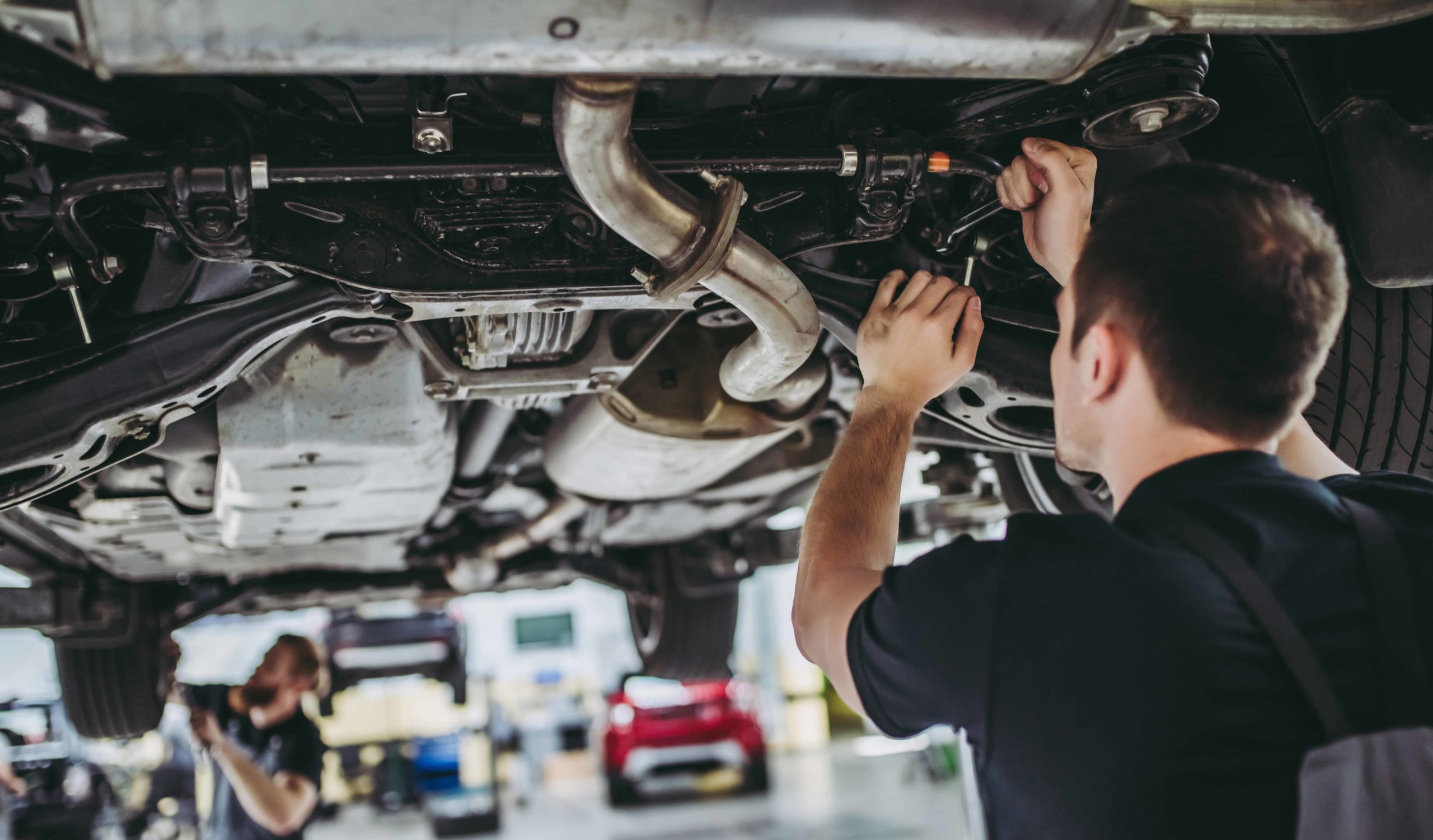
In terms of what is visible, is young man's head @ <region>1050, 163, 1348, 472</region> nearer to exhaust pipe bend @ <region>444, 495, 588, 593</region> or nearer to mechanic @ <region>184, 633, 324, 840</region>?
exhaust pipe bend @ <region>444, 495, 588, 593</region>

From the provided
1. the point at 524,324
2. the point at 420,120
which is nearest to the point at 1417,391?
the point at 524,324

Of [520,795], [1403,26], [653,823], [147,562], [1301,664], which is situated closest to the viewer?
[1301,664]

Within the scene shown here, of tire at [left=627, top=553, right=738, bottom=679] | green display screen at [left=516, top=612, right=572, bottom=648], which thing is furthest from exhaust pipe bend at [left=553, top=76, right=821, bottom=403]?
green display screen at [left=516, top=612, right=572, bottom=648]

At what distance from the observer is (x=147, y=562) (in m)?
3.54

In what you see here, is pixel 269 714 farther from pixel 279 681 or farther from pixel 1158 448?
pixel 1158 448

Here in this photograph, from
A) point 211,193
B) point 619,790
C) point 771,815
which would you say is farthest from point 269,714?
point 619,790

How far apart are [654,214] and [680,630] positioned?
335 cm

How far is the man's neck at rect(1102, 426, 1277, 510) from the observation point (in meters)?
1.08

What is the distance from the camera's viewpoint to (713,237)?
1.43 meters

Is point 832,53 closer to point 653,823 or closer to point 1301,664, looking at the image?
point 1301,664

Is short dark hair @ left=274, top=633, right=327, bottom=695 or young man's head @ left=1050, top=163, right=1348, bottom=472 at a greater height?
young man's head @ left=1050, top=163, right=1348, bottom=472

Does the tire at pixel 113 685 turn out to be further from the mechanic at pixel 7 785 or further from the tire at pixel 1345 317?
the tire at pixel 1345 317

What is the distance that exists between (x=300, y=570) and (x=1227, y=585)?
3.91 metres

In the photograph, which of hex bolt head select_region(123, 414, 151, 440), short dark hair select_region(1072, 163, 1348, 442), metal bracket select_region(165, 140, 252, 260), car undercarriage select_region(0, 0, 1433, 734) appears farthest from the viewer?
hex bolt head select_region(123, 414, 151, 440)
